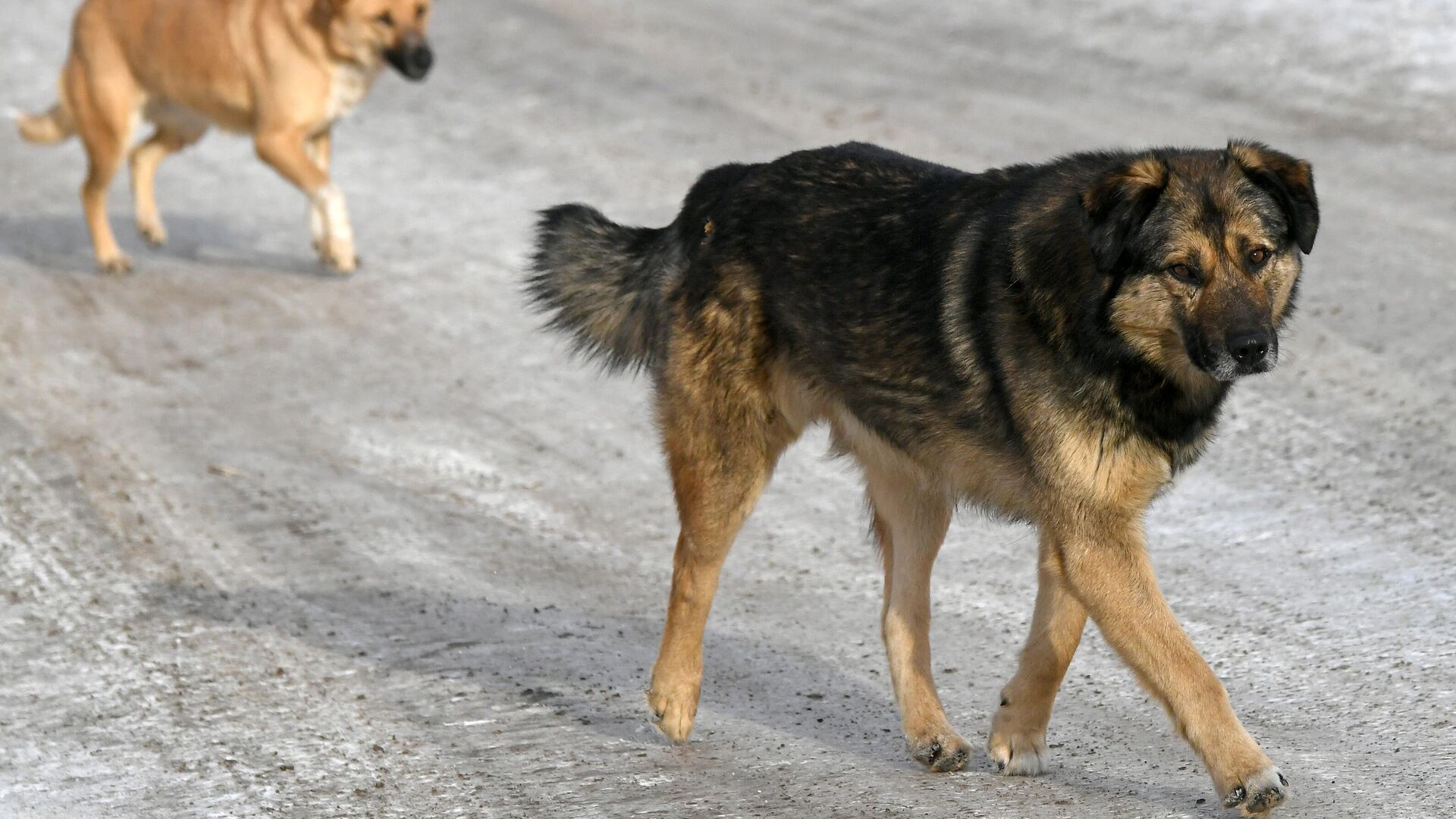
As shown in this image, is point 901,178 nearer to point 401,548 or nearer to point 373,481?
point 401,548

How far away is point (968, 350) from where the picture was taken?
4.74 metres

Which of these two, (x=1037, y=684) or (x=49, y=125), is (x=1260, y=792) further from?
(x=49, y=125)

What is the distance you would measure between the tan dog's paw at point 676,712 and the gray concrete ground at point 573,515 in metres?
0.08

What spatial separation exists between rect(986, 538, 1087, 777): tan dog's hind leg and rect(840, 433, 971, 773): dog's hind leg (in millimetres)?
166

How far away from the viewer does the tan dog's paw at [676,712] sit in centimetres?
523

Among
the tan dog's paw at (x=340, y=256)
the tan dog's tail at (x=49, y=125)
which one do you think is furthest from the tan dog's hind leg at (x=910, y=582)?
the tan dog's tail at (x=49, y=125)

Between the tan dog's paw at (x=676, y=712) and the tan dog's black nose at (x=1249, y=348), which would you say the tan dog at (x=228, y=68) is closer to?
the tan dog's paw at (x=676, y=712)

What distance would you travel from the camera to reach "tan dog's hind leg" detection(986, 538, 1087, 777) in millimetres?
4840

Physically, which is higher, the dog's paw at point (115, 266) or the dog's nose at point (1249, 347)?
the dog's nose at point (1249, 347)

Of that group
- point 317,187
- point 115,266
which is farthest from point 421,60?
point 115,266

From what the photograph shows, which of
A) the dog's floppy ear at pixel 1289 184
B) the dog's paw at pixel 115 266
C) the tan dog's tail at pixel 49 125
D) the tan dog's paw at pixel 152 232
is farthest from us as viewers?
the tan dog's tail at pixel 49 125

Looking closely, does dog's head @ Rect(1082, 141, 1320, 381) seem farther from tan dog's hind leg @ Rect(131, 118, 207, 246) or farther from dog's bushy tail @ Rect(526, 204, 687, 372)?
tan dog's hind leg @ Rect(131, 118, 207, 246)

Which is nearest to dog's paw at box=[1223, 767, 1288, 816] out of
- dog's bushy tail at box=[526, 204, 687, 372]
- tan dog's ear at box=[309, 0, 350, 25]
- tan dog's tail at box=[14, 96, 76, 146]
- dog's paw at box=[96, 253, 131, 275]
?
dog's bushy tail at box=[526, 204, 687, 372]

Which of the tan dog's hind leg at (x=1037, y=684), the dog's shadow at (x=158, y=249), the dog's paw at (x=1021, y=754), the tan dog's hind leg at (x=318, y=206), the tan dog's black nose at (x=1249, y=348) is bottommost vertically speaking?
the dog's shadow at (x=158, y=249)
